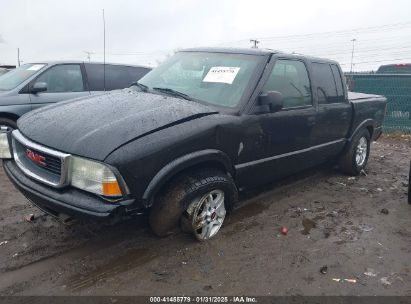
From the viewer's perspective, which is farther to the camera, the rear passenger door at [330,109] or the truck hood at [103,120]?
the rear passenger door at [330,109]

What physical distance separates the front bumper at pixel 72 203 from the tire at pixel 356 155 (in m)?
4.02

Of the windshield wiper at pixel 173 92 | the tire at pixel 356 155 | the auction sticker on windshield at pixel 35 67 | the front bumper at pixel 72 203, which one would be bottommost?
the tire at pixel 356 155

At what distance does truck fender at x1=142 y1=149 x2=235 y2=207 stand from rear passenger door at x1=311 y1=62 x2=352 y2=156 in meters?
1.76

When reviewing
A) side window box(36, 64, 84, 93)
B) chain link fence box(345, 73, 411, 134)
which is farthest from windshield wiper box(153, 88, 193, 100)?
chain link fence box(345, 73, 411, 134)

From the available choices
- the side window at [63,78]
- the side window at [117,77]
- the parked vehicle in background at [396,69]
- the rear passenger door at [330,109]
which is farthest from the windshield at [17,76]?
the parked vehicle in background at [396,69]

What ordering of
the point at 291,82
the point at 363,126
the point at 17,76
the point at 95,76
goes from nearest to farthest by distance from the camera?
the point at 291,82 < the point at 363,126 < the point at 17,76 < the point at 95,76

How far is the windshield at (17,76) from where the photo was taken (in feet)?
21.4

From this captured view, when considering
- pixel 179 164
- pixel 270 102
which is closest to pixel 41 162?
pixel 179 164

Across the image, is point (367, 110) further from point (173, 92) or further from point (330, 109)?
point (173, 92)

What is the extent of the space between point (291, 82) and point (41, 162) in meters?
2.79

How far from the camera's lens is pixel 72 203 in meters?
2.86

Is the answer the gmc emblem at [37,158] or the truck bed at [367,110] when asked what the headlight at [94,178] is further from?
the truck bed at [367,110]

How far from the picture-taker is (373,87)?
10320 mm

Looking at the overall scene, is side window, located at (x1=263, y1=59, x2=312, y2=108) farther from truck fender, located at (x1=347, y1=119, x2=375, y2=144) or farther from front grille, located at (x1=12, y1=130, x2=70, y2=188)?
front grille, located at (x1=12, y1=130, x2=70, y2=188)
